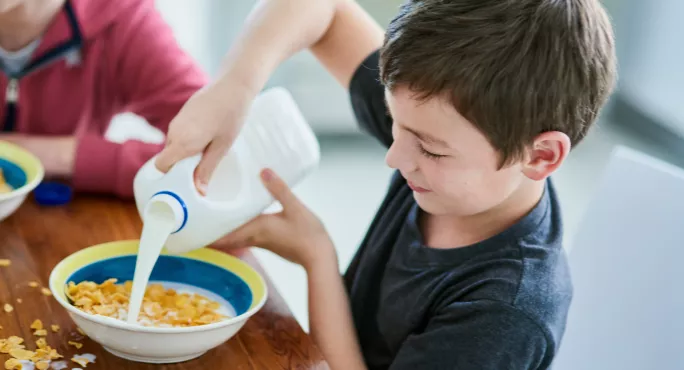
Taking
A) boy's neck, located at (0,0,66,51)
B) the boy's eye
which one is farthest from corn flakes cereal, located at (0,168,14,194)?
the boy's eye

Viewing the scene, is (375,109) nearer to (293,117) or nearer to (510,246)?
(293,117)

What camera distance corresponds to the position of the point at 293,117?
0.97 m

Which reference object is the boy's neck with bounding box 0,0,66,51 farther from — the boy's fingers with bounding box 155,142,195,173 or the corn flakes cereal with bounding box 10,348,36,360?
the corn flakes cereal with bounding box 10,348,36,360

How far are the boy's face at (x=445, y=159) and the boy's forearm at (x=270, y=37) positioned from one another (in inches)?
7.8

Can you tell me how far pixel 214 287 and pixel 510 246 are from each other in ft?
1.10

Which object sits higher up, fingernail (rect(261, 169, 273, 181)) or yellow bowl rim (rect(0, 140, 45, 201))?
fingernail (rect(261, 169, 273, 181))

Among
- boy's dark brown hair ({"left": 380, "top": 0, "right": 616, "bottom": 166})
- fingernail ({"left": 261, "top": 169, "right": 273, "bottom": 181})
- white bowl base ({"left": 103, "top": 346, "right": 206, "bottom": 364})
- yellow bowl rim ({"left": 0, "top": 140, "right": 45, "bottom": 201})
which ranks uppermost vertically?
boy's dark brown hair ({"left": 380, "top": 0, "right": 616, "bottom": 166})

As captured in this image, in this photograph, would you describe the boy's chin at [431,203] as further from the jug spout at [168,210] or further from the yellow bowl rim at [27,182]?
the yellow bowl rim at [27,182]

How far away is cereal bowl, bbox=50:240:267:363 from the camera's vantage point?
80cm

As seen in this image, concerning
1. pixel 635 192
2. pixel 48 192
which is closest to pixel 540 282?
pixel 635 192

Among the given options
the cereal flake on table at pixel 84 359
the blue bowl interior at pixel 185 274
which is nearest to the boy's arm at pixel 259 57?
the blue bowl interior at pixel 185 274

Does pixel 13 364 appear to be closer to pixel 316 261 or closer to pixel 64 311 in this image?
pixel 64 311

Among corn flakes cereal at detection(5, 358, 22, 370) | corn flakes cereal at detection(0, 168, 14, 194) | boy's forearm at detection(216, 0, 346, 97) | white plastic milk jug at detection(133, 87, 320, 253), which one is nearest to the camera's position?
corn flakes cereal at detection(5, 358, 22, 370)

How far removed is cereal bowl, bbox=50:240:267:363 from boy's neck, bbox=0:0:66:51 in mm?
476
